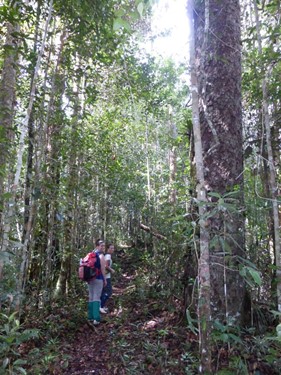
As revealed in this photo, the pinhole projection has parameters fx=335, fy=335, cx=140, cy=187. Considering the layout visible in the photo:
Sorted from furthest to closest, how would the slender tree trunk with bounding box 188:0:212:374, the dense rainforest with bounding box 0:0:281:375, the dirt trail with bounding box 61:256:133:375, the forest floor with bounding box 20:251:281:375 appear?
1. the dirt trail with bounding box 61:256:133:375
2. the forest floor with bounding box 20:251:281:375
3. the dense rainforest with bounding box 0:0:281:375
4. the slender tree trunk with bounding box 188:0:212:374

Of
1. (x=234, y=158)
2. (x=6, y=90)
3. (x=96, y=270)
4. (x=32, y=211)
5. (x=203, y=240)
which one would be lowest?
(x=96, y=270)

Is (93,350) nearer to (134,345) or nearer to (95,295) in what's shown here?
(134,345)

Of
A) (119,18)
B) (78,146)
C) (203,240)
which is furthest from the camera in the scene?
(78,146)

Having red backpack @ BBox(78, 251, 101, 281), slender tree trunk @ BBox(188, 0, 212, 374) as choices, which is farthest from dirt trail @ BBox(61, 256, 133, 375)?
slender tree trunk @ BBox(188, 0, 212, 374)

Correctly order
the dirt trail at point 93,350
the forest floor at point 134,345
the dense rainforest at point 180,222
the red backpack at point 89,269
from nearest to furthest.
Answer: the dense rainforest at point 180,222
the forest floor at point 134,345
the dirt trail at point 93,350
the red backpack at point 89,269

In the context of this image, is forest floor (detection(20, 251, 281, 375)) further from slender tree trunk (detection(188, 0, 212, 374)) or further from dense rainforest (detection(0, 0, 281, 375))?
slender tree trunk (detection(188, 0, 212, 374))

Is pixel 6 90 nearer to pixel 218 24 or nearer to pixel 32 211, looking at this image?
pixel 32 211

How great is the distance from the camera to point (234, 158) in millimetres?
4527

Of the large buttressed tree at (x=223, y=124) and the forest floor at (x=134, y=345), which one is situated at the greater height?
the large buttressed tree at (x=223, y=124)

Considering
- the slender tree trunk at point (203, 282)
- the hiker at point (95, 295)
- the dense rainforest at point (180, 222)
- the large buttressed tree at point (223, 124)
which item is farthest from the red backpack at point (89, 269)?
the slender tree trunk at point (203, 282)

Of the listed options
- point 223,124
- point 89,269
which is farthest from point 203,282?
point 89,269

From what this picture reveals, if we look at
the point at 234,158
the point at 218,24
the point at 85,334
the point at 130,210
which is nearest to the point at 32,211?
the point at 85,334

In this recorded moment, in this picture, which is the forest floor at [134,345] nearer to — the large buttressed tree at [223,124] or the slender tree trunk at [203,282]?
the slender tree trunk at [203,282]

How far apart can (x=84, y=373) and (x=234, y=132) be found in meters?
3.70
